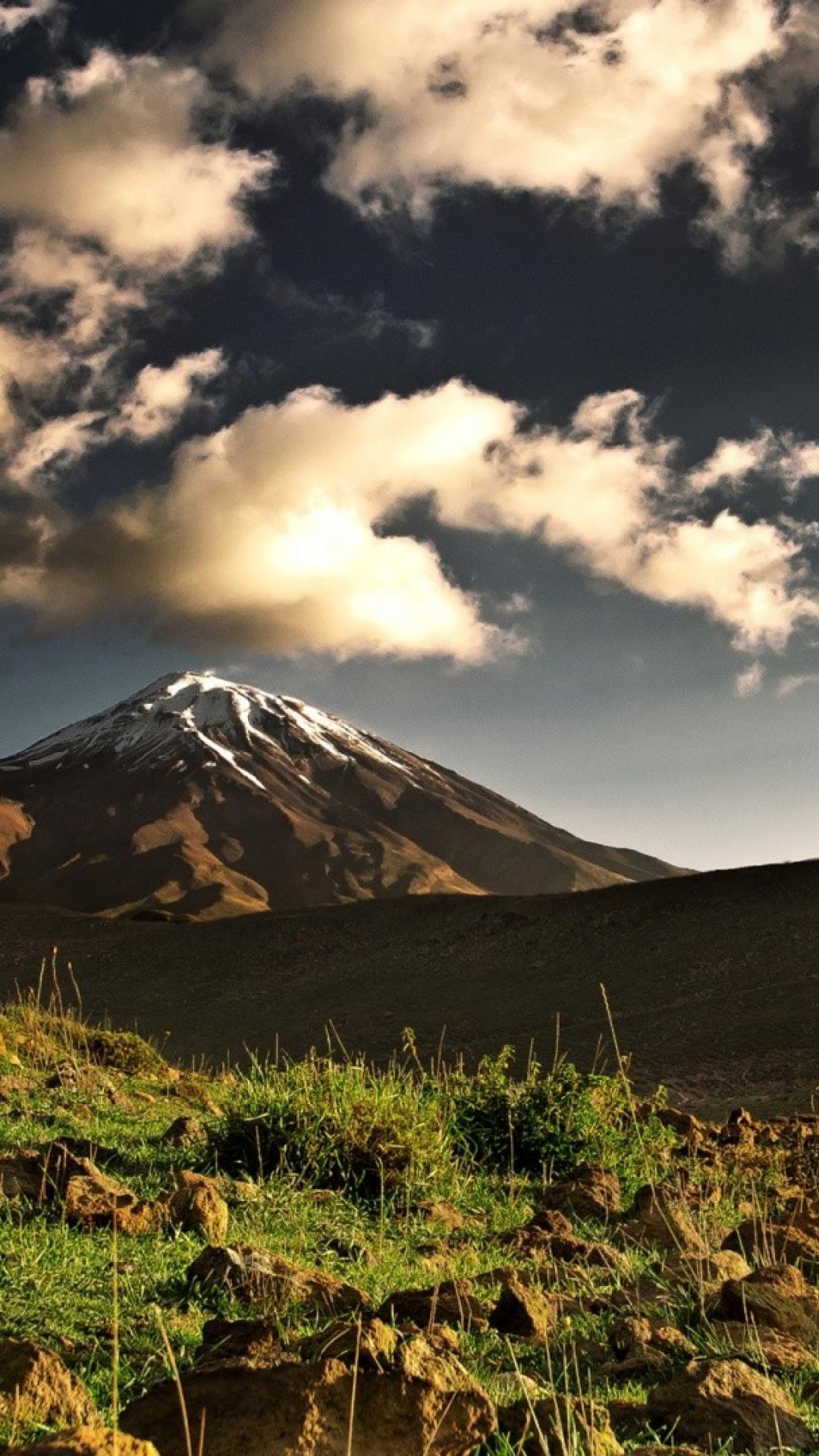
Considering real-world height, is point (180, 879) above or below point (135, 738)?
below

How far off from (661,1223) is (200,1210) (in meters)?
2.00

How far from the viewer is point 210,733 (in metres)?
142

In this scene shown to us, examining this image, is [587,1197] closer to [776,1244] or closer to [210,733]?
[776,1244]

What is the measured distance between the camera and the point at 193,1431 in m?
2.34

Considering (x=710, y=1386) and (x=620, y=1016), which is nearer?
(x=710, y=1386)

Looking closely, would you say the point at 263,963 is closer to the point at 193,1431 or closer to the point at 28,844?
the point at 193,1431

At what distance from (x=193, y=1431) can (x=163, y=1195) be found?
260 centimetres

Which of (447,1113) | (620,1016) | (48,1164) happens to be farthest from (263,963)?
(48,1164)

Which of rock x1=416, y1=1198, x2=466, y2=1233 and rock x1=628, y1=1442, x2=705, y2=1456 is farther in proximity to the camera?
rock x1=416, y1=1198, x2=466, y2=1233

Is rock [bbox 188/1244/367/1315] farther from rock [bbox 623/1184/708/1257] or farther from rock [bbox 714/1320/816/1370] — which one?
rock [bbox 623/1184/708/1257]

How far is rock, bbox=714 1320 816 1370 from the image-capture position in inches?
128

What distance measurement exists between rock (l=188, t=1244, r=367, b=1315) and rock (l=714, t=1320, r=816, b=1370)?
1.06 meters

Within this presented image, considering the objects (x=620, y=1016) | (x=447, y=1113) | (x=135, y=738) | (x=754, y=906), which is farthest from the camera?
(x=135, y=738)

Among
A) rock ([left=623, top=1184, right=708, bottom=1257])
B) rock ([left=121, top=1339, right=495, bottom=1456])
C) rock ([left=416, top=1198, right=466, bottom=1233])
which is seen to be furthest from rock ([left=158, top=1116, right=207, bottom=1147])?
rock ([left=121, top=1339, right=495, bottom=1456])
